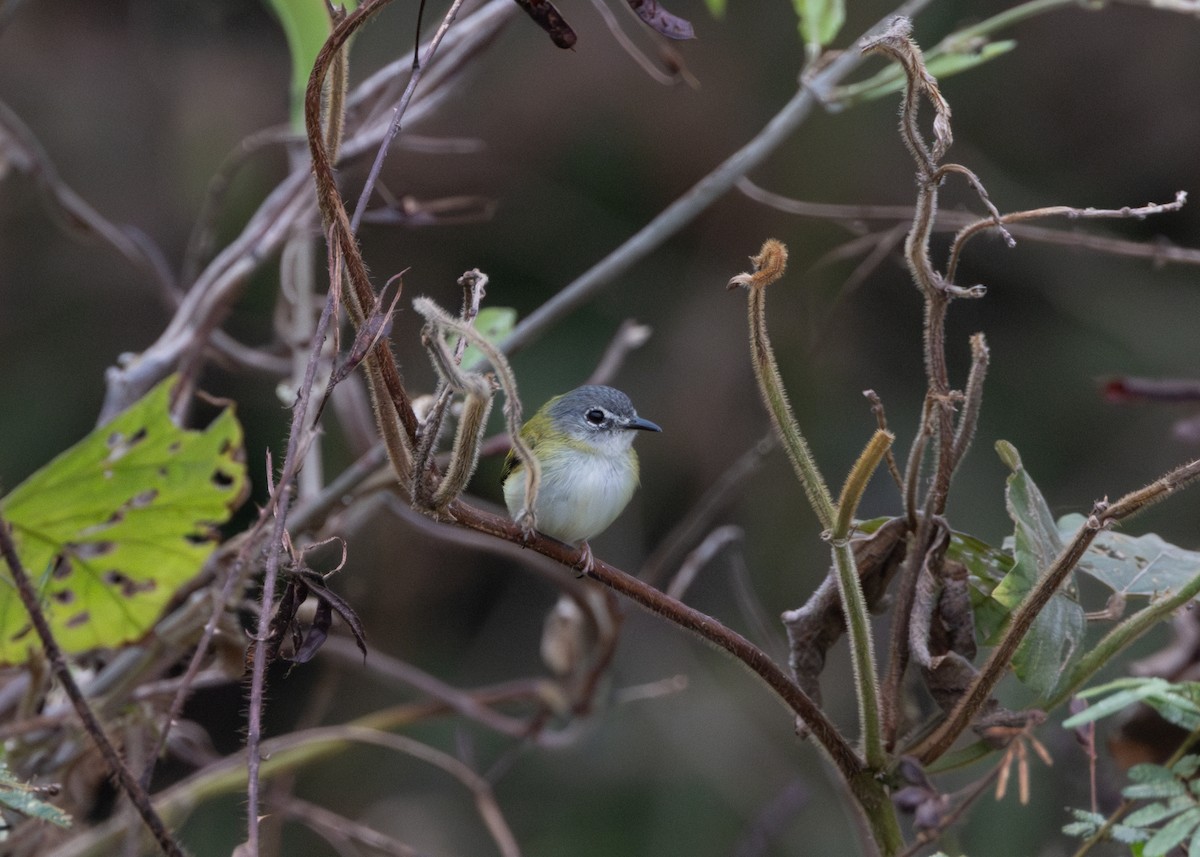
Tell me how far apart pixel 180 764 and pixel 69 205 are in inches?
114

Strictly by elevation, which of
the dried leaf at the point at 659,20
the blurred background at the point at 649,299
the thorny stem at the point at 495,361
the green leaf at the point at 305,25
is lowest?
the blurred background at the point at 649,299

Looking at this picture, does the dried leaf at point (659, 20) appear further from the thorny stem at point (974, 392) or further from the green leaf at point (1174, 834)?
the green leaf at point (1174, 834)

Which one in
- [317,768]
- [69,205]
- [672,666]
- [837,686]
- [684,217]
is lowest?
[837,686]

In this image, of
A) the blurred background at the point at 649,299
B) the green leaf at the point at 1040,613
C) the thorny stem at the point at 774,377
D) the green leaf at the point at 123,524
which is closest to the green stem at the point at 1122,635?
the green leaf at the point at 1040,613

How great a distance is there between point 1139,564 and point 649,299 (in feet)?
11.2

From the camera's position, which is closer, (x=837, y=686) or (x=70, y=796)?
(x=70, y=796)

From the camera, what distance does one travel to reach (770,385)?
54.1 inches

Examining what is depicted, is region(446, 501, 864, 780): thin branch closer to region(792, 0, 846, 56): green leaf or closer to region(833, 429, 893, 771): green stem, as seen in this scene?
region(833, 429, 893, 771): green stem

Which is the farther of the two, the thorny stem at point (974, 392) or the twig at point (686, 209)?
the twig at point (686, 209)

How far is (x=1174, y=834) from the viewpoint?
1221mm

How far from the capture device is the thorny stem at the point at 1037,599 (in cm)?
127

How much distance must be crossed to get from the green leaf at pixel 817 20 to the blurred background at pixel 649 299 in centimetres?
215

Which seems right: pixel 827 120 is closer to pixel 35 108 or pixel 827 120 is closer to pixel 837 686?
pixel 837 686

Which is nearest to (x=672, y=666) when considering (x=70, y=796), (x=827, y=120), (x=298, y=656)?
(x=827, y=120)
